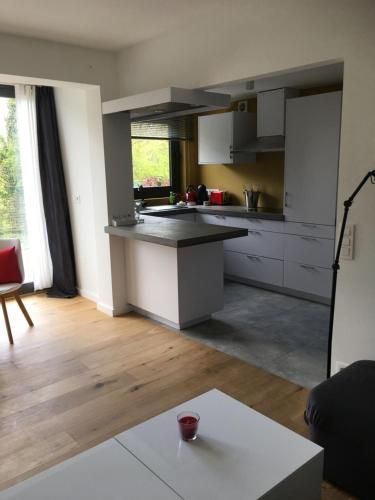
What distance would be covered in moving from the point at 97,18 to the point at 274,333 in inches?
110

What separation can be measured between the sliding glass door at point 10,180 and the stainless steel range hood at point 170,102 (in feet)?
5.15

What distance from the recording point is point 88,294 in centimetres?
469

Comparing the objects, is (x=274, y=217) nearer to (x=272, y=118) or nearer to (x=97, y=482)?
(x=272, y=118)

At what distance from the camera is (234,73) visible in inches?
114

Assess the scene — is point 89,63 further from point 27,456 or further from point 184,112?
point 27,456

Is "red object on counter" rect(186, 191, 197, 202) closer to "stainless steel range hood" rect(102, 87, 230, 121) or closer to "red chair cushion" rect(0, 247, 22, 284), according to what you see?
"stainless steel range hood" rect(102, 87, 230, 121)

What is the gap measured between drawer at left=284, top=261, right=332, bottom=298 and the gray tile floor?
0.14 meters

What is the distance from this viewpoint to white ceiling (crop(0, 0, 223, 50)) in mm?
2709

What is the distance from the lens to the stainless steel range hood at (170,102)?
2.84 meters

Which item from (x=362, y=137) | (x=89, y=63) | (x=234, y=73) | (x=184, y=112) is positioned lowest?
(x=362, y=137)

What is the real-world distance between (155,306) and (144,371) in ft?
2.96

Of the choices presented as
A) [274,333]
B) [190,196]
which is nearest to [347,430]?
[274,333]

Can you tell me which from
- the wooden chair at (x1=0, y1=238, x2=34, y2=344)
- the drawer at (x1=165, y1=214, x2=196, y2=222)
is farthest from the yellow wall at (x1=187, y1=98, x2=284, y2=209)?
the wooden chair at (x1=0, y1=238, x2=34, y2=344)

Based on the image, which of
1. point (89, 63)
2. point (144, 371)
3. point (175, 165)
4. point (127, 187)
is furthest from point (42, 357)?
point (175, 165)
